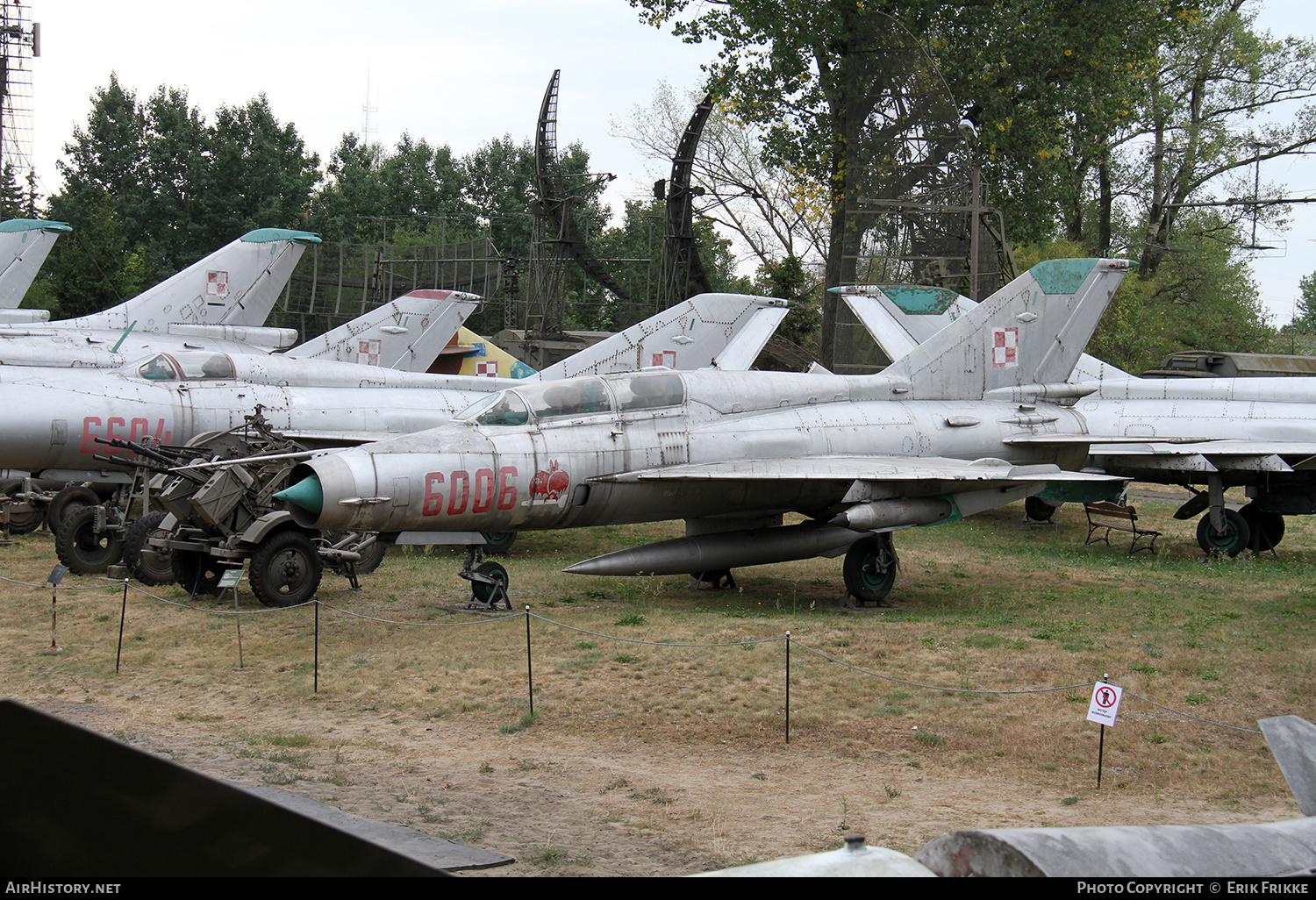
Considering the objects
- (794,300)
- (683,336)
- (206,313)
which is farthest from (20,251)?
(794,300)

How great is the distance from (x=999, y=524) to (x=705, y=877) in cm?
2220

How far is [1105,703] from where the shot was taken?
298 inches

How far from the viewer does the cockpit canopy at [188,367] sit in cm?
1736

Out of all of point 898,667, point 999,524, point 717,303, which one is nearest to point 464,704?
point 898,667

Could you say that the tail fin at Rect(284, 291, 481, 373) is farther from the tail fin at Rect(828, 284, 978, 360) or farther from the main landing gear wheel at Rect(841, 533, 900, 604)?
the main landing gear wheel at Rect(841, 533, 900, 604)

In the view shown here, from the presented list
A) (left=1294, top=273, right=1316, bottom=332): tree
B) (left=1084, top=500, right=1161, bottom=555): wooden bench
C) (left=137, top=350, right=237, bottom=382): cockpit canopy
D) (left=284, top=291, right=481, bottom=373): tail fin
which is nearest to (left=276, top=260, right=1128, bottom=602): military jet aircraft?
(left=1084, top=500, right=1161, bottom=555): wooden bench

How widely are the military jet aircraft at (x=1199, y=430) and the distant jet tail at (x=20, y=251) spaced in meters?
19.6

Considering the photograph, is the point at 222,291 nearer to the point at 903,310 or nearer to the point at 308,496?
the point at 308,496

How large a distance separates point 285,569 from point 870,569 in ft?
23.2

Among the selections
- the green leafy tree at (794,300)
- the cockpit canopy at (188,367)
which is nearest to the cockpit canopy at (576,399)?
the cockpit canopy at (188,367)

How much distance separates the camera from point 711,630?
11484 millimetres

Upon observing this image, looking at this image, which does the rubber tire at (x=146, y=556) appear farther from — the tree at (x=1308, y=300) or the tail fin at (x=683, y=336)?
the tree at (x=1308, y=300)

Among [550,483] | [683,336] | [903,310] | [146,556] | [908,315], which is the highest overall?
[903,310]

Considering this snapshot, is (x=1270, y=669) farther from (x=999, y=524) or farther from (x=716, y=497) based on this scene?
(x=999, y=524)
